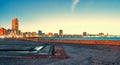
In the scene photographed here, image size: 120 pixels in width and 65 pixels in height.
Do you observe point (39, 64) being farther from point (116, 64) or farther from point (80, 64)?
point (116, 64)

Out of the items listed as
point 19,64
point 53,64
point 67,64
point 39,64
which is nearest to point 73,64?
point 67,64

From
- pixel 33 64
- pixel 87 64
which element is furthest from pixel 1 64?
pixel 87 64

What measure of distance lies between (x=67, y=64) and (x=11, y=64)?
372 centimetres

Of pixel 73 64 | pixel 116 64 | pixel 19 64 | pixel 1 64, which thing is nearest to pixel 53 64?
pixel 73 64

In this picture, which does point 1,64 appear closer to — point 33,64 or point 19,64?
point 19,64

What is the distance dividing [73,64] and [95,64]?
4.89 feet

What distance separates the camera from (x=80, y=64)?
1283cm

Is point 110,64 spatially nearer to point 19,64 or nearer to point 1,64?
point 19,64

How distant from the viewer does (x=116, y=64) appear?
42.7 feet

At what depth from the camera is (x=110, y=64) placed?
13.0 meters

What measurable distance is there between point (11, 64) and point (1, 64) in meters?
0.67

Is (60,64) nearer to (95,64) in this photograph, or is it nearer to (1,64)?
(95,64)

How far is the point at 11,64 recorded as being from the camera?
12.6 metres

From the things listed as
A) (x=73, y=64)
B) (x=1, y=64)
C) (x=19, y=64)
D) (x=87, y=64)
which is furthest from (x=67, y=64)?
(x=1, y=64)
